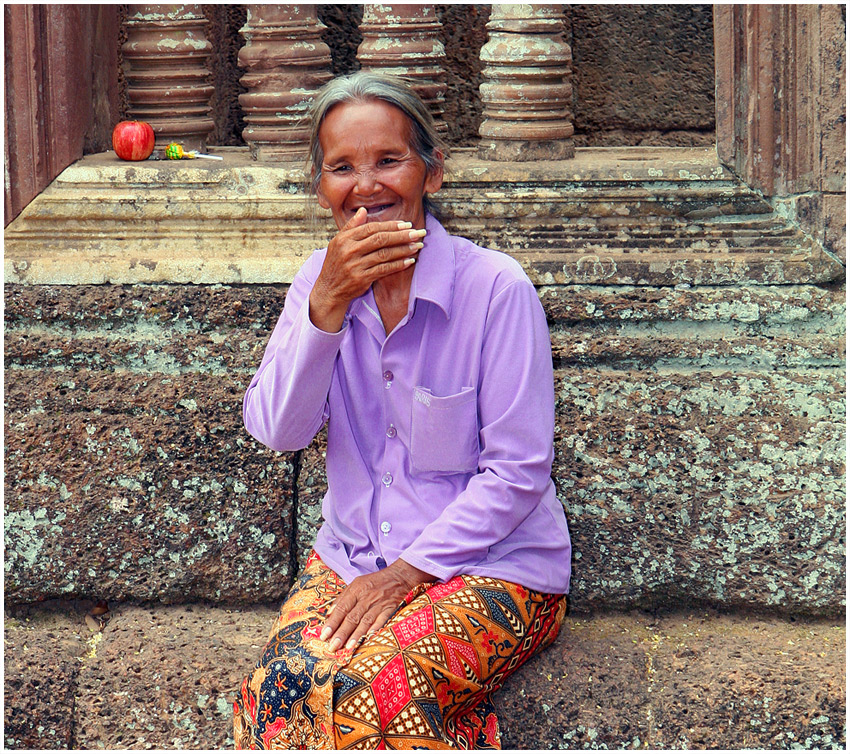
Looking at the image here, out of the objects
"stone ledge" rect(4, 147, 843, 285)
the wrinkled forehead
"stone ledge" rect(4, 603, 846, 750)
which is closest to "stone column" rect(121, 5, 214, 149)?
"stone ledge" rect(4, 147, 843, 285)

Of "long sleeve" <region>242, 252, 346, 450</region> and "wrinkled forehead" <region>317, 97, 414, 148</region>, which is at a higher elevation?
"wrinkled forehead" <region>317, 97, 414, 148</region>

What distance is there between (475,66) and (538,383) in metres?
1.53

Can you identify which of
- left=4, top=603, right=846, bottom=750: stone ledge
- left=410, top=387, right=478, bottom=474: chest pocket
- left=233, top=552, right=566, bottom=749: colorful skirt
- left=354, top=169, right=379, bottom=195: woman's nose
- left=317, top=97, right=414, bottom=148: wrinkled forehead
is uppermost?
left=317, top=97, right=414, bottom=148: wrinkled forehead

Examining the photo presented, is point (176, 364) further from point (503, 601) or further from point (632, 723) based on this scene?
point (632, 723)

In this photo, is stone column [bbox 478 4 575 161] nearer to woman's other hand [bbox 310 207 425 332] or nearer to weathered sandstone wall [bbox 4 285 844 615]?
weathered sandstone wall [bbox 4 285 844 615]

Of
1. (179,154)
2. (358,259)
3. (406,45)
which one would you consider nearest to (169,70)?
(179,154)

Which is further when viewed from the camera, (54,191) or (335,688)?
(54,191)

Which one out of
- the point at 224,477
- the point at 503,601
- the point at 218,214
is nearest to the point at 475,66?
the point at 218,214

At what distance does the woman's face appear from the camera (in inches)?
82.4

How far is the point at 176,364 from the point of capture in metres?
2.68

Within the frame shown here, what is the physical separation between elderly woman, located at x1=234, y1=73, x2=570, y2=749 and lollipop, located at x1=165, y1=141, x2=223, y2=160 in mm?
680

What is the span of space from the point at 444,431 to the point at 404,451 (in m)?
0.13

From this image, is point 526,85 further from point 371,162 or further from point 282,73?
point 371,162

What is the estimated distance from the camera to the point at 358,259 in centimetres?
204
